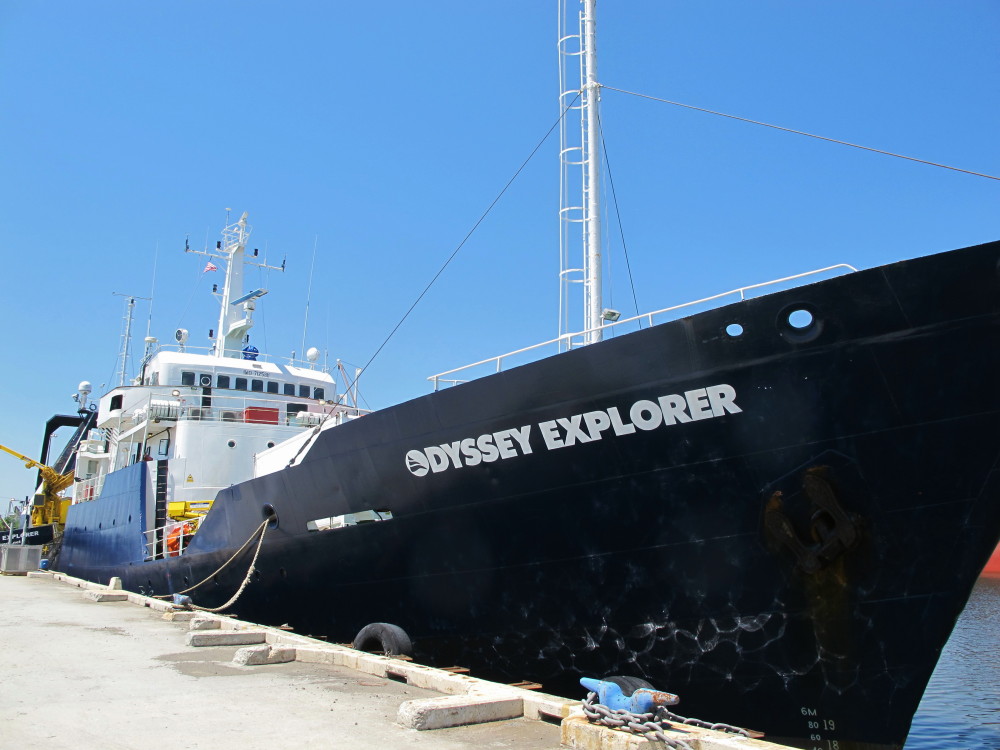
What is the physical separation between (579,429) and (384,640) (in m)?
3.14

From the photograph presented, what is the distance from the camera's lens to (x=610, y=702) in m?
4.90

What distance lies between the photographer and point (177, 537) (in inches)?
525

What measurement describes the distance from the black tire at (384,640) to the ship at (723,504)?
22 cm

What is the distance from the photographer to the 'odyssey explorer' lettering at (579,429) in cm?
653

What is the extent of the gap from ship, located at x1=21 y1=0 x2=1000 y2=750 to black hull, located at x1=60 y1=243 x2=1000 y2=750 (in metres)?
0.02

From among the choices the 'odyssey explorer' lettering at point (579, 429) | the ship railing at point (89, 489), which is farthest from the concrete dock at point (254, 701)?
the ship railing at point (89, 489)

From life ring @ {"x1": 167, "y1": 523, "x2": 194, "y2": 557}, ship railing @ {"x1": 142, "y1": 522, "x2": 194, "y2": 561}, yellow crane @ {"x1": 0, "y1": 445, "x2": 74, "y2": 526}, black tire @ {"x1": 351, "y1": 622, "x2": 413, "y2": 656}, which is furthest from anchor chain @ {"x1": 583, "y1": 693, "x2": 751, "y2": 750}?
yellow crane @ {"x1": 0, "y1": 445, "x2": 74, "y2": 526}

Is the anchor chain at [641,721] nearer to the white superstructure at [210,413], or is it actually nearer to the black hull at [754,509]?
the black hull at [754,509]

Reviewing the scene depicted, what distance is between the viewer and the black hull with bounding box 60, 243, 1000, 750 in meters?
5.95

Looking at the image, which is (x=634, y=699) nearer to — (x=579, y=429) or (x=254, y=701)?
(x=579, y=429)

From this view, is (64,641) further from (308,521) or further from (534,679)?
(534,679)

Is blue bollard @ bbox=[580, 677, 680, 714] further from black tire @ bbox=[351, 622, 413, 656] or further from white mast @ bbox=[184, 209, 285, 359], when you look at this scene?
white mast @ bbox=[184, 209, 285, 359]

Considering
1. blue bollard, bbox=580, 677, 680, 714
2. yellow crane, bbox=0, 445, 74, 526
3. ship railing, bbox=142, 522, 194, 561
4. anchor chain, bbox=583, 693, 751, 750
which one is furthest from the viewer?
yellow crane, bbox=0, 445, 74, 526

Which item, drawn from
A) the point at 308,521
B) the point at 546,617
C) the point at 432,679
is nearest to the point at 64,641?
the point at 308,521
